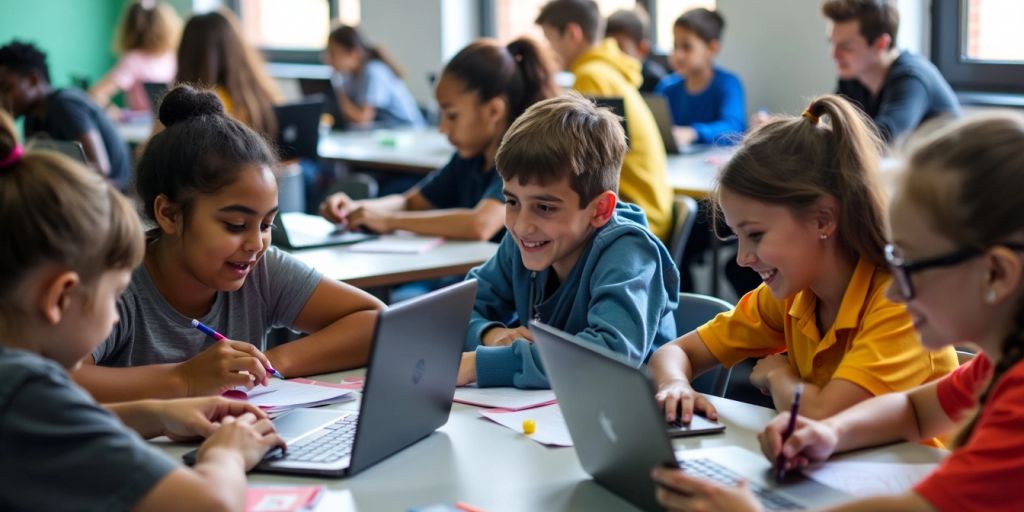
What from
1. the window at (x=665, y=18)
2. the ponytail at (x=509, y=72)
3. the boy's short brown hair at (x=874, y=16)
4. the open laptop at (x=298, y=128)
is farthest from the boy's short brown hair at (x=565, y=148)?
the window at (x=665, y=18)

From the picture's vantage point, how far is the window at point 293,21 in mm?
8094

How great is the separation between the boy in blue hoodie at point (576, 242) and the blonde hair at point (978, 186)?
0.75 meters

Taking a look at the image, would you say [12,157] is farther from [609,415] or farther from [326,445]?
[609,415]

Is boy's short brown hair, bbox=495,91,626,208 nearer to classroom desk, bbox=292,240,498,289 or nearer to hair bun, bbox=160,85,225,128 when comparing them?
hair bun, bbox=160,85,225,128

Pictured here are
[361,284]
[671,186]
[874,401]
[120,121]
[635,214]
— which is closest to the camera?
[874,401]

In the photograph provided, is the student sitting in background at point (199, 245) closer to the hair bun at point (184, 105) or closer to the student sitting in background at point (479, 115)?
the hair bun at point (184, 105)

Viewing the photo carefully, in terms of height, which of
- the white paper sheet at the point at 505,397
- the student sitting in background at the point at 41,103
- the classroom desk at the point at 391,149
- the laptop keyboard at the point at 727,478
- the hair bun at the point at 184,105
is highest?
the hair bun at the point at 184,105

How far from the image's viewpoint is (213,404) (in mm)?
1587

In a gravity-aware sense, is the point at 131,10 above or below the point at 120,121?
above

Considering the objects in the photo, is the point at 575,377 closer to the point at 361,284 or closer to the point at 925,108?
the point at 361,284

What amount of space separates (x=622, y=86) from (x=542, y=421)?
2585 mm

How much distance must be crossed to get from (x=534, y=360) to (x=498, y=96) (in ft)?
4.90

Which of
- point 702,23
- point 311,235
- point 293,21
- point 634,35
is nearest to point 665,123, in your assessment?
point 702,23

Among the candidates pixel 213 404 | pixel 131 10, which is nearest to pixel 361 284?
pixel 213 404
